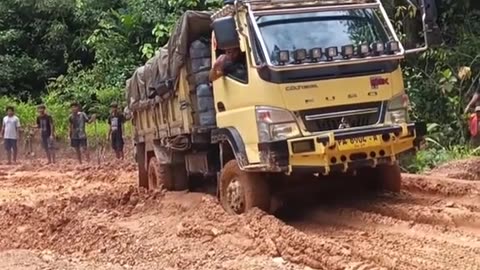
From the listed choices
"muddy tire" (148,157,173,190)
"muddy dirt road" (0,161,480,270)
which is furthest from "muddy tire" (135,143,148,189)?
"muddy dirt road" (0,161,480,270)

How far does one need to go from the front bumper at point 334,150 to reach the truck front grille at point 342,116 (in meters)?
0.25

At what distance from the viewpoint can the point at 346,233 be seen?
8.05 m

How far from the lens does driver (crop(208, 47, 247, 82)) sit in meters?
8.98

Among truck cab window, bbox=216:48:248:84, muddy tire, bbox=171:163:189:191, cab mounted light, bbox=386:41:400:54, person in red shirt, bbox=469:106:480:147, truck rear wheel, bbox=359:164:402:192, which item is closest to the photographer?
cab mounted light, bbox=386:41:400:54

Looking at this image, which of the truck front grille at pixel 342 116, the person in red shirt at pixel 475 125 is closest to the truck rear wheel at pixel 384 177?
the truck front grille at pixel 342 116

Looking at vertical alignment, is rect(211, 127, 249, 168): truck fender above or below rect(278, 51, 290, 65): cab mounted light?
below

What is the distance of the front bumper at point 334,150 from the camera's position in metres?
8.18

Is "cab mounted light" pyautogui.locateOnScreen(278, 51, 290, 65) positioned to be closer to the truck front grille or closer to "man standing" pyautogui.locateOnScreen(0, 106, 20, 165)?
the truck front grille

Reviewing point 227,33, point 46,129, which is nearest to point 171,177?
point 227,33

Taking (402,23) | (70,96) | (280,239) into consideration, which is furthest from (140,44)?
(280,239)

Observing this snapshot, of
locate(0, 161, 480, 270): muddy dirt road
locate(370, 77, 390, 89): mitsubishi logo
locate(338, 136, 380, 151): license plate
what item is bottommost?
locate(0, 161, 480, 270): muddy dirt road

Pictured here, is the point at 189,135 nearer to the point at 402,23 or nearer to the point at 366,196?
the point at 366,196

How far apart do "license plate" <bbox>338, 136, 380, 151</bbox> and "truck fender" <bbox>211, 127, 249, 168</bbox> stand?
1.07 meters

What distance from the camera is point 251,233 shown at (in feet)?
26.2
